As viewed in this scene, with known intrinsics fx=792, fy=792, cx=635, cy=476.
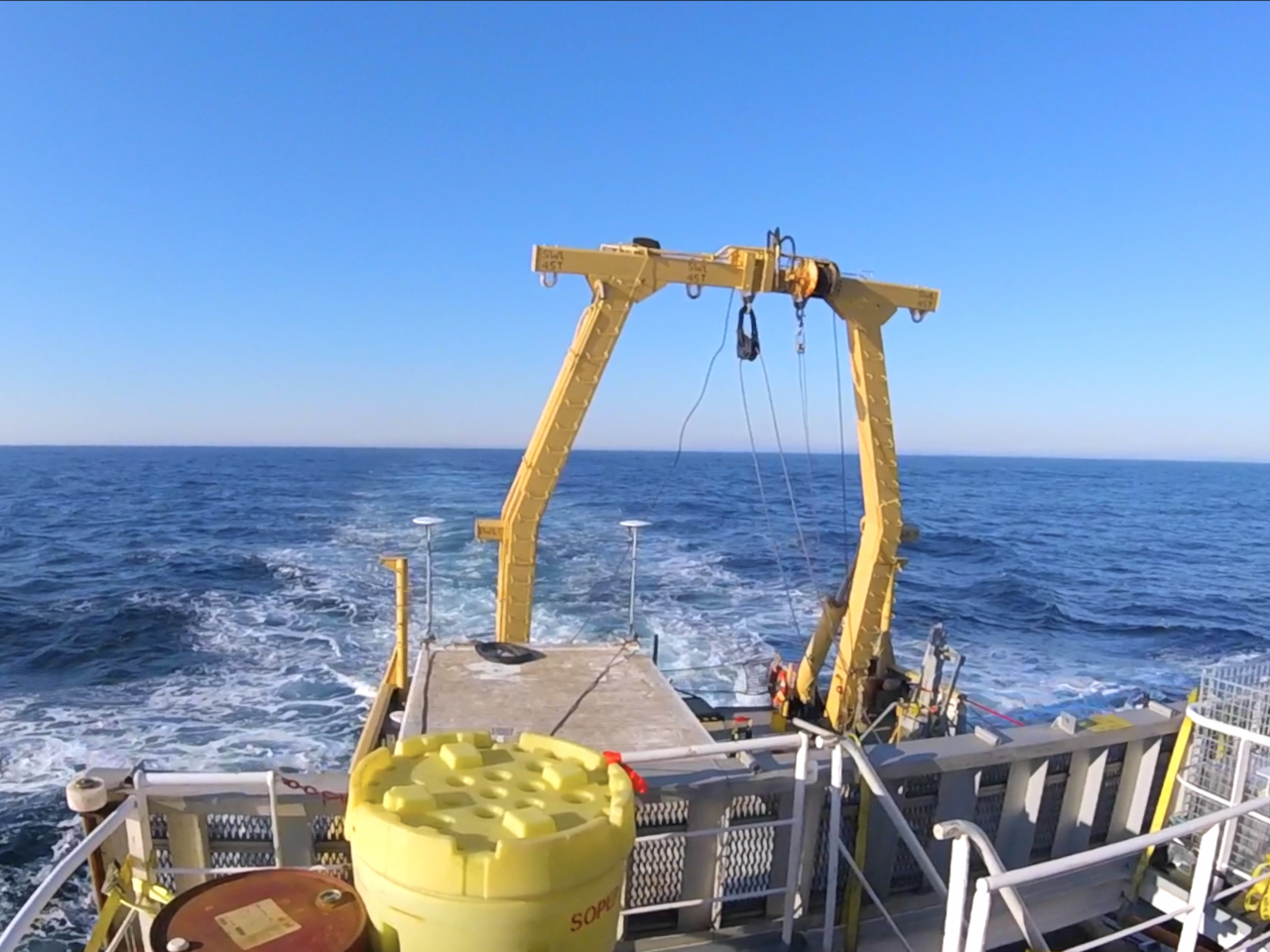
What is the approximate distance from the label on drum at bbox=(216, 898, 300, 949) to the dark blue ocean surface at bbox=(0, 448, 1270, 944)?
284 inches

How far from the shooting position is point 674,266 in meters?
8.41

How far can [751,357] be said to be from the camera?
9.07 meters

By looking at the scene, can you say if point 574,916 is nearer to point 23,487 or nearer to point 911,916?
point 911,916

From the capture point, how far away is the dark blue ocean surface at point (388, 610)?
12.1 meters

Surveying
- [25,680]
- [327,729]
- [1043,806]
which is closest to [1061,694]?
[1043,806]

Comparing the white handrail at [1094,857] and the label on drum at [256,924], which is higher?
the white handrail at [1094,857]

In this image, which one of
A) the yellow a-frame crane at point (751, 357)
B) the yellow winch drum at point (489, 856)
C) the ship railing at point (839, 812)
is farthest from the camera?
the yellow a-frame crane at point (751, 357)

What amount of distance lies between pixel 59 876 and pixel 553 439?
20.3 ft

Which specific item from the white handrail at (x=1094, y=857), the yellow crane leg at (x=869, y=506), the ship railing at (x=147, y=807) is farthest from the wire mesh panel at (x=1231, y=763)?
the ship railing at (x=147, y=807)

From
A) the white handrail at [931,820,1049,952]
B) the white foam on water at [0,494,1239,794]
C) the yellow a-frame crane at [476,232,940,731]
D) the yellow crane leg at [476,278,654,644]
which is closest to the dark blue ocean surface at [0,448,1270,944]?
the white foam on water at [0,494,1239,794]

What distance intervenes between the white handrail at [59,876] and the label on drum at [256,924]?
0.51 m

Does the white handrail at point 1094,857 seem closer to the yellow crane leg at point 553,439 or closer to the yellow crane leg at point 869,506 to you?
the yellow crane leg at point 869,506

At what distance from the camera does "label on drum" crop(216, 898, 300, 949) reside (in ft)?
7.66

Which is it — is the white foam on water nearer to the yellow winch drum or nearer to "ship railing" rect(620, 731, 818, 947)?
"ship railing" rect(620, 731, 818, 947)
